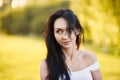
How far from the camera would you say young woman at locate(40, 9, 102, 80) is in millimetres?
1543

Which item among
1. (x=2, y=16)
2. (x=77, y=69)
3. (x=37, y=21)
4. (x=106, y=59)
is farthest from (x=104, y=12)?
(x=77, y=69)

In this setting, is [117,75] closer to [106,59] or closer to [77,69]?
[106,59]

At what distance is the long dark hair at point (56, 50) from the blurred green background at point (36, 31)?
76.2 inches

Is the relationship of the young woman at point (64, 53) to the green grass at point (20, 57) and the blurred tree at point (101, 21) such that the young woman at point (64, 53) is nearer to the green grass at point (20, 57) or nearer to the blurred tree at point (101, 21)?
the green grass at point (20, 57)

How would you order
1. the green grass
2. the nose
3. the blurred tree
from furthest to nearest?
1. the blurred tree
2. the green grass
3. the nose

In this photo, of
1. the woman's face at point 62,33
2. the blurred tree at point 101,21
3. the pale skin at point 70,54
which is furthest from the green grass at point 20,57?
the woman's face at point 62,33

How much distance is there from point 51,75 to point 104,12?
2328mm

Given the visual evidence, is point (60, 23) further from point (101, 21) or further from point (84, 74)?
point (101, 21)

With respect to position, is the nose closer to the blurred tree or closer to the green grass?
the green grass

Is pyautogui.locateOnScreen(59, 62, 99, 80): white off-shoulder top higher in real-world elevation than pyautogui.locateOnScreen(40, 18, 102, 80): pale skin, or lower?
lower

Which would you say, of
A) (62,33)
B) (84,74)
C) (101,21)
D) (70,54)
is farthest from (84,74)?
(101,21)

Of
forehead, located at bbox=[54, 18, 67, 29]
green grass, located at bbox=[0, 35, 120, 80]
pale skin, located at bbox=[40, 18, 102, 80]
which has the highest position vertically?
forehead, located at bbox=[54, 18, 67, 29]

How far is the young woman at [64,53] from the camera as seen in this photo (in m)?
1.54

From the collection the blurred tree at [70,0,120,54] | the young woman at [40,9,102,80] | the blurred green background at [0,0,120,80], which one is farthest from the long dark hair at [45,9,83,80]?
the blurred tree at [70,0,120,54]
